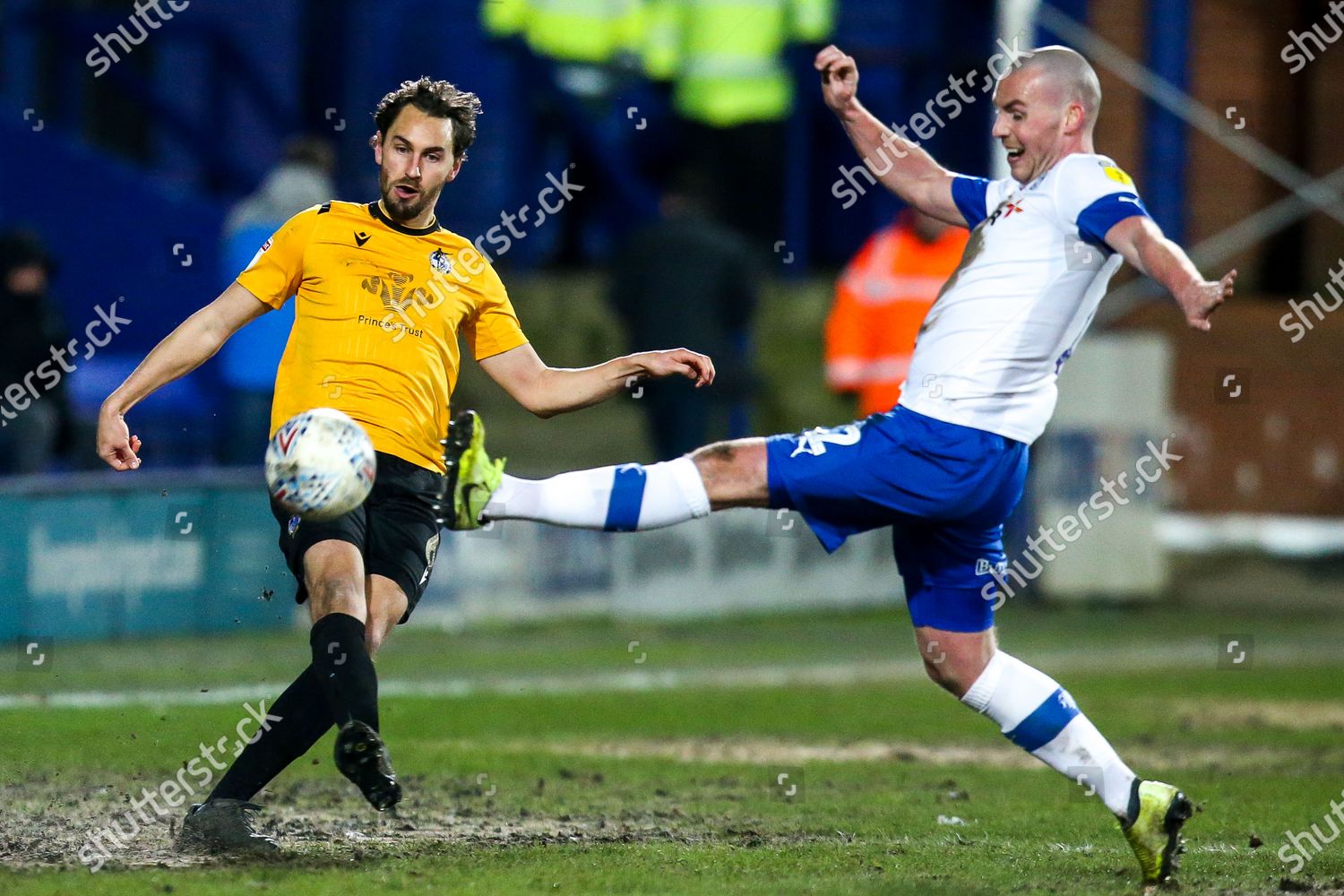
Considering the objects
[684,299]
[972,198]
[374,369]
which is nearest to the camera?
[374,369]

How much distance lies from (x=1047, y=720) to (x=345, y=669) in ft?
7.00

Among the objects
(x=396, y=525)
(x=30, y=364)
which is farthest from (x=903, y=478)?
(x=30, y=364)

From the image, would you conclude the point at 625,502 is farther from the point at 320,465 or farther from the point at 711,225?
the point at 711,225

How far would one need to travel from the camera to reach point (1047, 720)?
20.4ft

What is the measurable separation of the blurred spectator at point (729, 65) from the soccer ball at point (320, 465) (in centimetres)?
1182

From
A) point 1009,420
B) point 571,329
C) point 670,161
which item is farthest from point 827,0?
point 1009,420

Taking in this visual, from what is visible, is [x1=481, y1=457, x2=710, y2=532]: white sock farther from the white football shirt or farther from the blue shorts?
the white football shirt

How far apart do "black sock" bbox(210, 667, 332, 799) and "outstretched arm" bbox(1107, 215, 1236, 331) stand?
2.63 metres

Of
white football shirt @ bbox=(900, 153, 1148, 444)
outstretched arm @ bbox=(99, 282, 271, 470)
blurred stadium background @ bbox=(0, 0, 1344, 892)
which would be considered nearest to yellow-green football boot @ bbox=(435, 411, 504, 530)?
outstretched arm @ bbox=(99, 282, 271, 470)

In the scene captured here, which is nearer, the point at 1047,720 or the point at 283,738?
the point at 283,738

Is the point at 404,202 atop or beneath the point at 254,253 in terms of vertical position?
beneath

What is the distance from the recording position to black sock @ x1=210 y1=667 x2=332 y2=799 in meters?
5.93

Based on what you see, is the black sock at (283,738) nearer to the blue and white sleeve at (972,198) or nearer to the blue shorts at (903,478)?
the blue shorts at (903,478)

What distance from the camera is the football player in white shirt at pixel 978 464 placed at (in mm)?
6082
